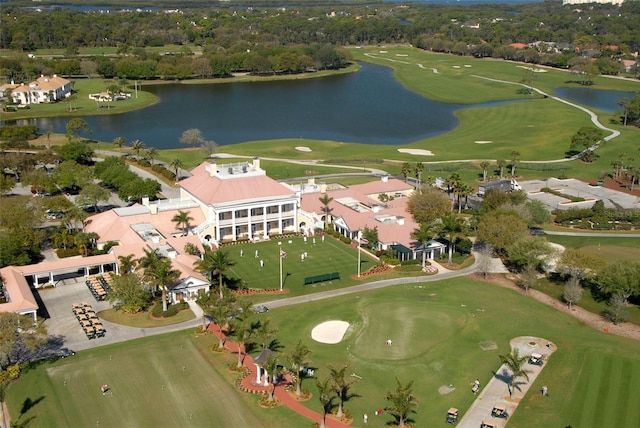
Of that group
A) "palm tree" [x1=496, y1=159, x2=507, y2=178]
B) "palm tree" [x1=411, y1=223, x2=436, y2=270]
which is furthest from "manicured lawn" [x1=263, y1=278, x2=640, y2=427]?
"palm tree" [x1=496, y1=159, x2=507, y2=178]

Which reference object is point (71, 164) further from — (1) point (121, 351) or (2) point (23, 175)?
(1) point (121, 351)

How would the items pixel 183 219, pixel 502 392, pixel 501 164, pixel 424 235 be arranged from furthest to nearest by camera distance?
pixel 501 164, pixel 183 219, pixel 424 235, pixel 502 392

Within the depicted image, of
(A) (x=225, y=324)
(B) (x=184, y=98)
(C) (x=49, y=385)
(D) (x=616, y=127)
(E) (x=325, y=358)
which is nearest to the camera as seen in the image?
(C) (x=49, y=385)

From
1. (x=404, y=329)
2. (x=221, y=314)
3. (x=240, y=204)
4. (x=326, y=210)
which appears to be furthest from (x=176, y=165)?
(x=404, y=329)

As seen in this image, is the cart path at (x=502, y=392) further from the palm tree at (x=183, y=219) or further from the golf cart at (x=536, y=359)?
the palm tree at (x=183, y=219)

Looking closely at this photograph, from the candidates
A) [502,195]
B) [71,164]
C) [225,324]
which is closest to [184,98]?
[71,164]

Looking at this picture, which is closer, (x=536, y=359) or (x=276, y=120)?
(x=536, y=359)

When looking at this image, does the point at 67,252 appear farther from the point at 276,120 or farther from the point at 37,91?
the point at 37,91

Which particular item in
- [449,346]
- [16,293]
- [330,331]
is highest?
[16,293]
